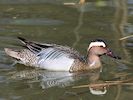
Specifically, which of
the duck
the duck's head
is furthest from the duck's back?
the duck's head

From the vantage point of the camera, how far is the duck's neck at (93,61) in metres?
11.3

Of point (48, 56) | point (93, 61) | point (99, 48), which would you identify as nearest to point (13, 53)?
point (48, 56)

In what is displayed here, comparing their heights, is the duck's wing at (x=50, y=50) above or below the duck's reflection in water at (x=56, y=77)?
above

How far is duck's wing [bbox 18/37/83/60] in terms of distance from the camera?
36.8ft

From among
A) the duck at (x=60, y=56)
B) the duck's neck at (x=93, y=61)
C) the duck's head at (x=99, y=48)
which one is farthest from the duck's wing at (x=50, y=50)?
the duck's head at (x=99, y=48)

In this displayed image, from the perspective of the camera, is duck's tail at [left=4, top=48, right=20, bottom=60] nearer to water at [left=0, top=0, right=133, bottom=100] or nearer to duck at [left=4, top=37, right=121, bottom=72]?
duck at [left=4, top=37, right=121, bottom=72]

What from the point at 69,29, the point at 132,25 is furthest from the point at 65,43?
the point at 132,25

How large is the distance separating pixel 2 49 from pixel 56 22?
2.32m

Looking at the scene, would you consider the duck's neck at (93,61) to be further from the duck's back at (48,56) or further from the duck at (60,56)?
the duck's back at (48,56)

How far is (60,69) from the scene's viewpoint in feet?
36.3

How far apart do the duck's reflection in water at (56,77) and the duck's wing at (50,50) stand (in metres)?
0.36

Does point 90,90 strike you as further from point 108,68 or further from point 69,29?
point 69,29

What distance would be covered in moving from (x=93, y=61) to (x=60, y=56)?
2.14 ft

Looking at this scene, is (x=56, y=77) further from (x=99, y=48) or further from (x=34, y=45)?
(x=99, y=48)
